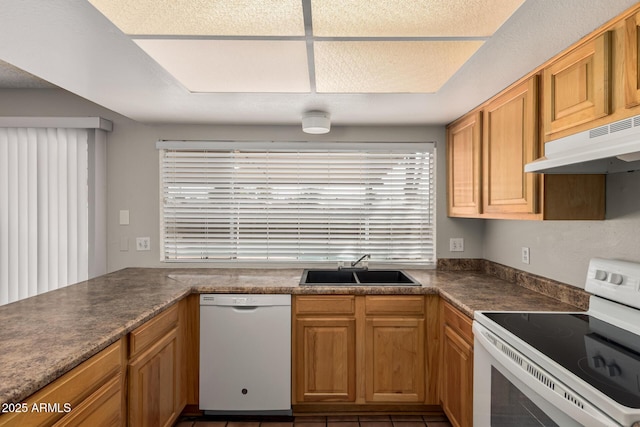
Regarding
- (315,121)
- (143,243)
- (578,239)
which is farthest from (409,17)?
(143,243)

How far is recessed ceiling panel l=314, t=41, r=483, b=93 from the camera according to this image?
5.09 ft

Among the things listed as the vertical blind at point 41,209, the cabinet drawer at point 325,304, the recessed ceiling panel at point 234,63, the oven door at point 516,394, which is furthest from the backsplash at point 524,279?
the vertical blind at point 41,209

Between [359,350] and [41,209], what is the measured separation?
8.43ft

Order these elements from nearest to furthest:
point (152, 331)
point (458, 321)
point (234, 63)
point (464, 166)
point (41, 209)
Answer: point (234, 63) < point (152, 331) < point (458, 321) < point (464, 166) < point (41, 209)

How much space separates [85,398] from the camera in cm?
134

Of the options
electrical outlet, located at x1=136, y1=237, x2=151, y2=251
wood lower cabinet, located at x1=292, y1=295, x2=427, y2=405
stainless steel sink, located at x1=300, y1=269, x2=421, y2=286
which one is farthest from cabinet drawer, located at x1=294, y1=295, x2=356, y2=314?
electrical outlet, located at x1=136, y1=237, x2=151, y2=251

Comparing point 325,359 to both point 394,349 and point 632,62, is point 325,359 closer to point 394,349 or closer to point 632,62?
point 394,349

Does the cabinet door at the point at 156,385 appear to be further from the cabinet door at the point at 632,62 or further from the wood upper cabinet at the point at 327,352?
the cabinet door at the point at 632,62

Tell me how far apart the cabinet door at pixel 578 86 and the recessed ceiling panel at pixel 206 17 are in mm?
1109

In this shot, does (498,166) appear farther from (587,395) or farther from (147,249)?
(147,249)

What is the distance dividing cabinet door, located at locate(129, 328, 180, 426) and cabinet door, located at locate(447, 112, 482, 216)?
2.07 meters

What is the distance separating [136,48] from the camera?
61.6 inches

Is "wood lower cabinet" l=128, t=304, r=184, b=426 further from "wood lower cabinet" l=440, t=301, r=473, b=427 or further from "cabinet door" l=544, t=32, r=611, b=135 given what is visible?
"cabinet door" l=544, t=32, r=611, b=135

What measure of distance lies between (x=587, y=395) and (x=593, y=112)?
1.01 metres
